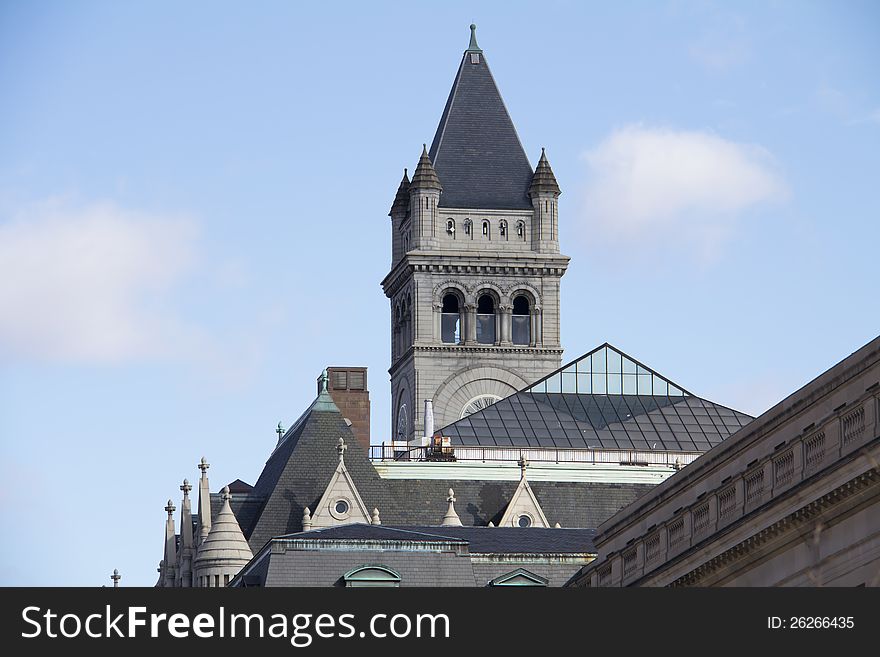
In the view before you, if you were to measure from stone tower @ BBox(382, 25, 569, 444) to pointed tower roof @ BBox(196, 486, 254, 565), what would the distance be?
55.3m

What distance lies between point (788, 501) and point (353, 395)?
274 ft

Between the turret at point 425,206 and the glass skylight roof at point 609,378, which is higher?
the turret at point 425,206

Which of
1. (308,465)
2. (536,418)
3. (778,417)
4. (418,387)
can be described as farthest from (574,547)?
(418,387)

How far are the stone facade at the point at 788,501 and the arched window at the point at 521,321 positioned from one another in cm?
10259

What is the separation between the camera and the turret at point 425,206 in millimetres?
192625

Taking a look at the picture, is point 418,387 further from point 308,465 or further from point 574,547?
point 574,547

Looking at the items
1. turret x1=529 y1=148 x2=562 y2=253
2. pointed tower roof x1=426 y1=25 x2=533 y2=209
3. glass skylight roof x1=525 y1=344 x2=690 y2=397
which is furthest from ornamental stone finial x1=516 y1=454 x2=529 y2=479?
pointed tower roof x1=426 y1=25 x2=533 y2=209

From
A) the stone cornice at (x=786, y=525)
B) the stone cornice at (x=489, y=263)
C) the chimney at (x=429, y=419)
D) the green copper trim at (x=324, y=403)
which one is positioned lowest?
the stone cornice at (x=786, y=525)

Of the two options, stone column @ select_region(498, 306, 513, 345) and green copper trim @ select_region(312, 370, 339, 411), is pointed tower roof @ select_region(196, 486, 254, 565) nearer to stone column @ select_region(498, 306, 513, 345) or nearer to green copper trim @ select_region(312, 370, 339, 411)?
green copper trim @ select_region(312, 370, 339, 411)

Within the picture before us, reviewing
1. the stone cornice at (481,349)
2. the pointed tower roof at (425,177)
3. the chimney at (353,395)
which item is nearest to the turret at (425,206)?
the pointed tower roof at (425,177)

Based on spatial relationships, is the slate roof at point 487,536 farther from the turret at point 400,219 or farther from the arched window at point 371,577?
the turret at point 400,219

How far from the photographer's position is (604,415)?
161 m

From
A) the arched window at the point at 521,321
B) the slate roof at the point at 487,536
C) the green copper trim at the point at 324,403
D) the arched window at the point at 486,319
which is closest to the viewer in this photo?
the slate roof at the point at 487,536

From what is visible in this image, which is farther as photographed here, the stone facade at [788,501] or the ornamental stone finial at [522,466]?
the ornamental stone finial at [522,466]
